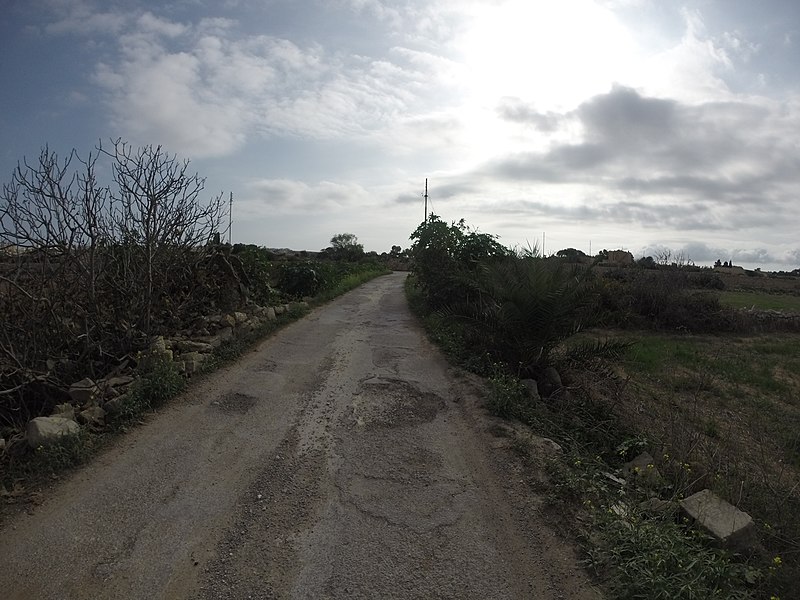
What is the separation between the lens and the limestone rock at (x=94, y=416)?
14.7ft

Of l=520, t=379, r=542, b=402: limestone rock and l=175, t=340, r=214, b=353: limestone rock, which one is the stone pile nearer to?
l=175, t=340, r=214, b=353: limestone rock

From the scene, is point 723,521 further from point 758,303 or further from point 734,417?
point 758,303

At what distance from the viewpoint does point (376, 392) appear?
5973 millimetres

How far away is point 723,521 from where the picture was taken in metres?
3.24

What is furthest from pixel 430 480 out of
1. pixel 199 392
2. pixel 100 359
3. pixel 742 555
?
pixel 100 359

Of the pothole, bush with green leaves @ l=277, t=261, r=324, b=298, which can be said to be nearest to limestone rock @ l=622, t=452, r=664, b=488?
the pothole

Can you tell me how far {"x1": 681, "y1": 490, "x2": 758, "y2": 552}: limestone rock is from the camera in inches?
123

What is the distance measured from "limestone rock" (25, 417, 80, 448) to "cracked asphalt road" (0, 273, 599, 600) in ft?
1.29

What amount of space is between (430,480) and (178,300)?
5810 mm

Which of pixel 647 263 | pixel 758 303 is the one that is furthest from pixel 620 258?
pixel 758 303

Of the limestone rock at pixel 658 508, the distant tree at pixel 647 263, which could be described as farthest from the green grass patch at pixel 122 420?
the distant tree at pixel 647 263

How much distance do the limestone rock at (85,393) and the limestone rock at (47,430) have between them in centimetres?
73

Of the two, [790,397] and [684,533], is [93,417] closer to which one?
A: [684,533]

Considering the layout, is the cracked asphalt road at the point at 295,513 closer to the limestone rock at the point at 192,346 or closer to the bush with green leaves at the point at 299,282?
the limestone rock at the point at 192,346
